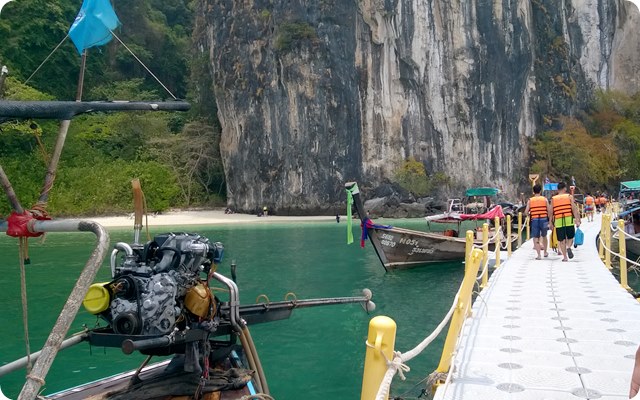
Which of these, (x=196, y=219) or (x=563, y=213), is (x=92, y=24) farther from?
(x=196, y=219)

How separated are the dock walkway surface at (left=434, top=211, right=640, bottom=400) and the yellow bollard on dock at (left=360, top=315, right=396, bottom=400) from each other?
1.28 metres

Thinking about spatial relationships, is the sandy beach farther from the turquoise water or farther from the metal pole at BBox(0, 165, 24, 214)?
the metal pole at BBox(0, 165, 24, 214)

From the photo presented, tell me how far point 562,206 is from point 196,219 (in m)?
30.5

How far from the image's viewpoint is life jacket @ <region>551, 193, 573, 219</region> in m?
9.30

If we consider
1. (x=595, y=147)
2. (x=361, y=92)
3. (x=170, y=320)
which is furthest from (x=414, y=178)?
(x=170, y=320)

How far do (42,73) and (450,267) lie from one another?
38513mm

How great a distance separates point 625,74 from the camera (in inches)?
1982

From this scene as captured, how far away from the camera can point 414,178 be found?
129 ft

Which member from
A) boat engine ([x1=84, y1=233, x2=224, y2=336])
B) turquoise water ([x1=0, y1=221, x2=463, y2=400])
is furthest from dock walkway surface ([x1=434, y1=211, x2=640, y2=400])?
boat engine ([x1=84, y1=233, x2=224, y2=336])

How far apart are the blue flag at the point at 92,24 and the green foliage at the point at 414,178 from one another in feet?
120

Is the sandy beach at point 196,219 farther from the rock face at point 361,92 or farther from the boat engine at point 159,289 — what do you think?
the boat engine at point 159,289

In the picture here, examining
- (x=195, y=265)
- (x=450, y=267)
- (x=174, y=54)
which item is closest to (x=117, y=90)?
(x=174, y=54)

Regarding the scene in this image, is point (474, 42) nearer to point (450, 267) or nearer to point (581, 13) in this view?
point (581, 13)

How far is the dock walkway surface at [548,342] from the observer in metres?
3.78
